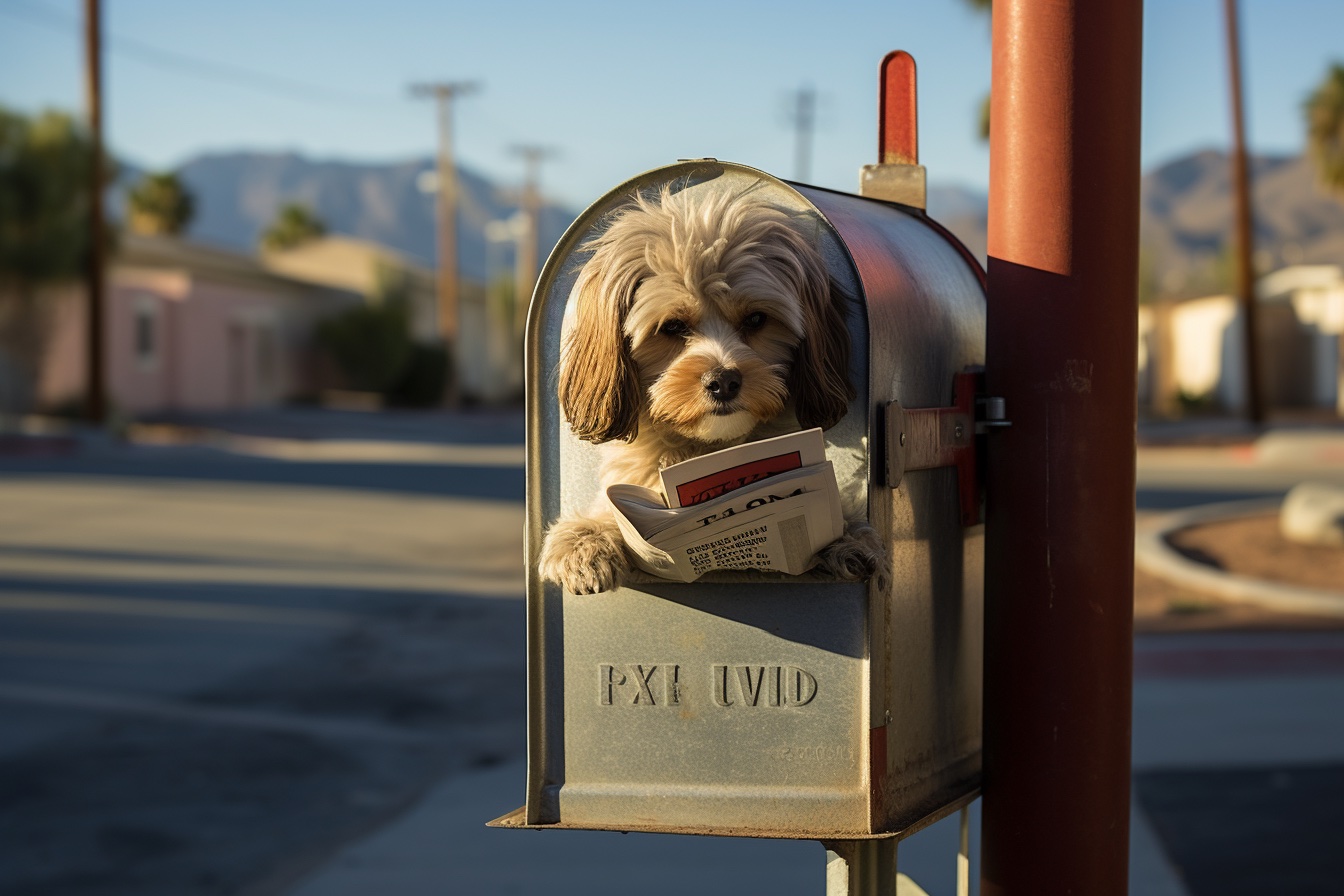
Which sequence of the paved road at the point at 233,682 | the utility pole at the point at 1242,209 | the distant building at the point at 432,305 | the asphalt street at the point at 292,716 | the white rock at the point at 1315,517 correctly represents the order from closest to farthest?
the asphalt street at the point at 292,716 → the paved road at the point at 233,682 → the white rock at the point at 1315,517 → the utility pole at the point at 1242,209 → the distant building at the point at 432,305

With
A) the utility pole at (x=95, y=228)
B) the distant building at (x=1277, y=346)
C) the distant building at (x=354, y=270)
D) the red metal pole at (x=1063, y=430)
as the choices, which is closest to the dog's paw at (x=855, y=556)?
the red metal pole at (x=1063, y=430)

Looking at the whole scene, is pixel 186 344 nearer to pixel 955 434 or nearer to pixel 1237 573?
pixel 1237 573

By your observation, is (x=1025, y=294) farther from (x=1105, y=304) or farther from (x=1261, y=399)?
(x=1261, y=399)

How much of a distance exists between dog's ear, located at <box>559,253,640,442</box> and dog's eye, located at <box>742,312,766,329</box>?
0.48ft

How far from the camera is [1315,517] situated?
35.1ft

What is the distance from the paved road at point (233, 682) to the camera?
5.28m

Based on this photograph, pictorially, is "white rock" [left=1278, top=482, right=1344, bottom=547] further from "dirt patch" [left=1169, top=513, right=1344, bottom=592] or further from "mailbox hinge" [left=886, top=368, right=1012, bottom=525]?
"mailbox hinge" [left=886, top=368, right=1012, bottom=525]

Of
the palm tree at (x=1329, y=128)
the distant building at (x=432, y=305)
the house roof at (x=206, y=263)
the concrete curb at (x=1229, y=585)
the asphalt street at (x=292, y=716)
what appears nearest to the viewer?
the asphalt street at (x=292, y=716)

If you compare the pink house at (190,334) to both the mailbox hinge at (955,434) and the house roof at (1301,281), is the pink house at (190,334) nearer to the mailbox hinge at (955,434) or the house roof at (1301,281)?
the house roof at (1301,281)

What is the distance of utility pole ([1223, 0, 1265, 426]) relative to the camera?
2728 centimetres

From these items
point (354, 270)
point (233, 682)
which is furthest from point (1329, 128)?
point (354, 270)

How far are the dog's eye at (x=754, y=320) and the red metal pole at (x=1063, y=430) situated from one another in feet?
1.54

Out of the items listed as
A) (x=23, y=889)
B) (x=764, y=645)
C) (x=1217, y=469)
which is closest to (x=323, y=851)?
(x=23, y=889)

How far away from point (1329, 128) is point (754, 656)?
115ft
